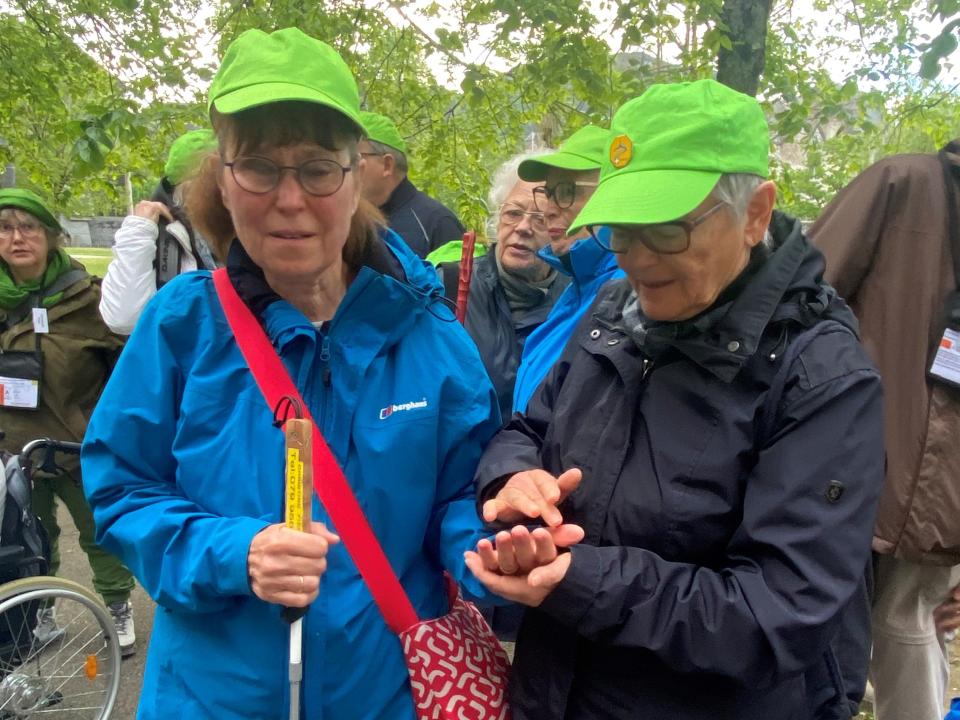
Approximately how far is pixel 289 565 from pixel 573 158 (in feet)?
6.48

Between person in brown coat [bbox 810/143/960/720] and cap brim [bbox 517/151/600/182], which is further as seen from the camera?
cap brim [bbox 517/151/600/182]

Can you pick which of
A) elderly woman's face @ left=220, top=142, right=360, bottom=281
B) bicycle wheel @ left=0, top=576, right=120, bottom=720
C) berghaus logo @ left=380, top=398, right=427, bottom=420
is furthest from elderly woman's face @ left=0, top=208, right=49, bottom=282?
berghaus logo @ left=380, top=398, right=427, bottom=420

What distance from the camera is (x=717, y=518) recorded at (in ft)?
4.04

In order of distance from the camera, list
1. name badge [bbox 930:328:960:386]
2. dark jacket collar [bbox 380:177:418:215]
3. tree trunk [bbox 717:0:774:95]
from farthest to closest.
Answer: dark jacket collar [bbox 380:177:418:215], tree trunk [bbox 717:0:774:95], name badge [bbox 930:328:960:386]

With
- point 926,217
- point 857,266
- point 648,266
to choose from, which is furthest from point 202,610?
point 926,217

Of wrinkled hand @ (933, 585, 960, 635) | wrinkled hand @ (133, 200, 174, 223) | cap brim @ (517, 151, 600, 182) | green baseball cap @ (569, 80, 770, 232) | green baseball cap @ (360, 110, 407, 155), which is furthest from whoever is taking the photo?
green baseball cap @ (360, 110, 407, 155)

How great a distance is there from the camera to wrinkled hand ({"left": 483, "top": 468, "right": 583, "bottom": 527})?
125 cm

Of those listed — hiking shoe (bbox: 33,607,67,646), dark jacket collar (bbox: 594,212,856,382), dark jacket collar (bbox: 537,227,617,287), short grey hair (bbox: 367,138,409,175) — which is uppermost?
short grey hair (bbox: 367,138,409,175)

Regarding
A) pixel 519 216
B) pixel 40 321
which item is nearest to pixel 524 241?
pixel 519 216

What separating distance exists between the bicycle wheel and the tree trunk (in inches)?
148

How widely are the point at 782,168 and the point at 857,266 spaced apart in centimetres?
405

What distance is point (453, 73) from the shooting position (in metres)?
6.09

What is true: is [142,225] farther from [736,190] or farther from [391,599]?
[736,190]

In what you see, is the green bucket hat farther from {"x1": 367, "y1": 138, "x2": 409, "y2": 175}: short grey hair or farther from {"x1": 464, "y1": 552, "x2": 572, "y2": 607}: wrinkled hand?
{"x1": 464, "y1": 552, "x2": 572, "y2": 607}: wrinkled hand
